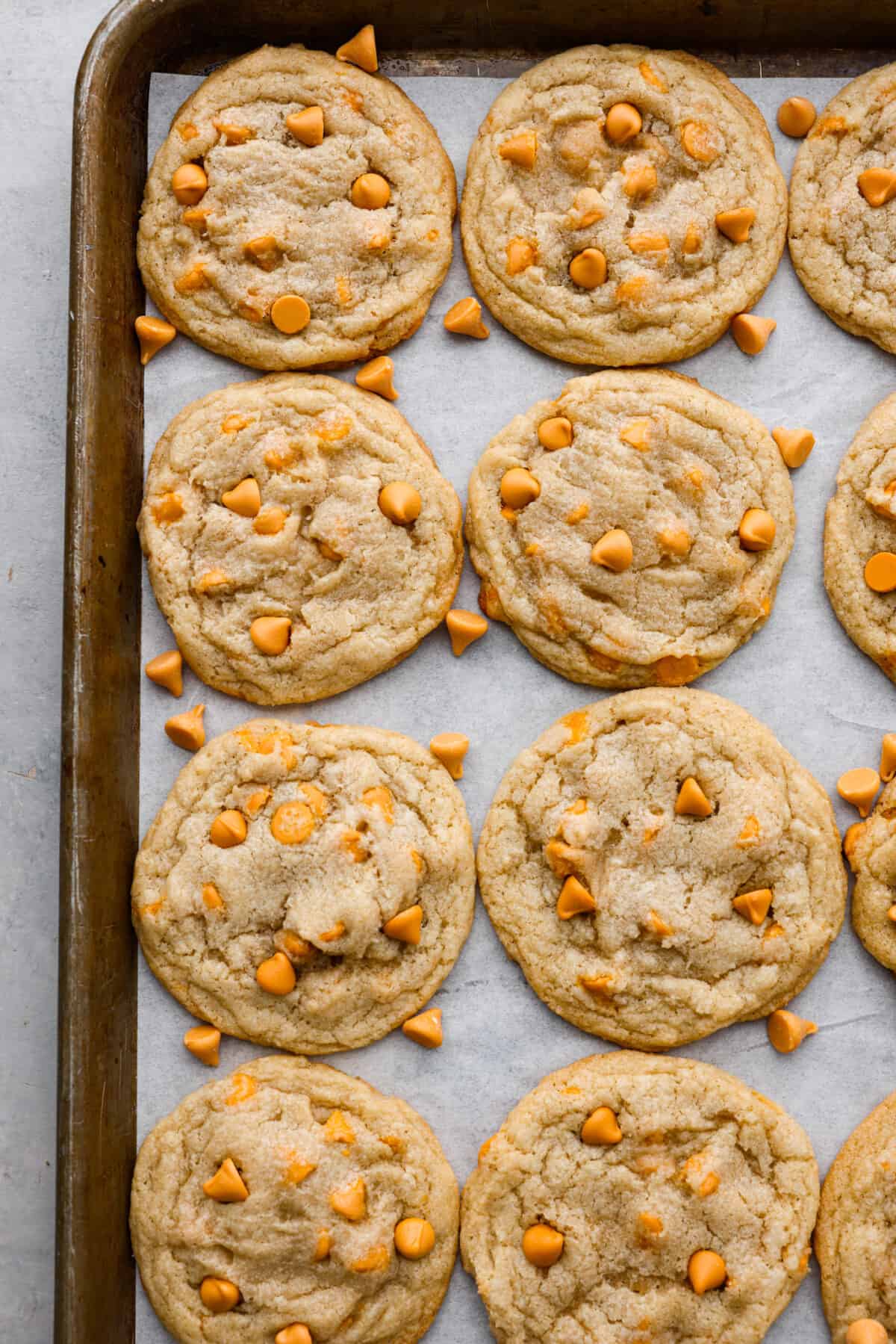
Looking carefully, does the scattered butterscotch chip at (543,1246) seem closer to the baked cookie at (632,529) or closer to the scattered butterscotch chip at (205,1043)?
the scattered butterscotch chip at (205,1043)

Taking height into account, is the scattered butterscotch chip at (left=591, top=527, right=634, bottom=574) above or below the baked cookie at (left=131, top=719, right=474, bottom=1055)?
above

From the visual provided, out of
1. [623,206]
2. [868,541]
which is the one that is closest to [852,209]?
[623,206]

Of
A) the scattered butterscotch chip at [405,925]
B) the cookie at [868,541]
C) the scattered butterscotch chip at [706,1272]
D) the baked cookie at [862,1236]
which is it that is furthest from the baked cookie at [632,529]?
the scattered butterscotch chip at [706,1272]

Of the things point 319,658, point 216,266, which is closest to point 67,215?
point 216,266

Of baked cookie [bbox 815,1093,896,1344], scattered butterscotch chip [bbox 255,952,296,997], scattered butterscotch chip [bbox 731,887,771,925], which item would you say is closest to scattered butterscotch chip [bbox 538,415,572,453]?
scattered butterscotch chip [bbox 731,887,771,925]

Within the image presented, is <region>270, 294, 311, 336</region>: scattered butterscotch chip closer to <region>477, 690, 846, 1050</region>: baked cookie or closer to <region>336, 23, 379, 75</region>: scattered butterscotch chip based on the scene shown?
<region>336, 23, 379, 75</region>: scattered butterscotch chip

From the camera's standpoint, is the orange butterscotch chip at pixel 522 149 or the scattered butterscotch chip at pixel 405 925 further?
the orange butterscotch chip at pixel 522 149

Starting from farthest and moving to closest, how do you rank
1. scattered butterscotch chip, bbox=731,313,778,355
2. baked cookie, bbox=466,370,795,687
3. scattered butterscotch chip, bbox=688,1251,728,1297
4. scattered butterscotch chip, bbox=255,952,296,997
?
scattered butterscotch chip, bbox=731,313,778,355 → baked cookie, bbox=466,370,795,687 → scattered butterscotch chip, bbox=255,952,296,997 → scattered butterscotch chip, bbox=688,1251,728,1297

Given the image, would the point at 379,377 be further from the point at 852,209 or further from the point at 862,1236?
the point at 862,1236
